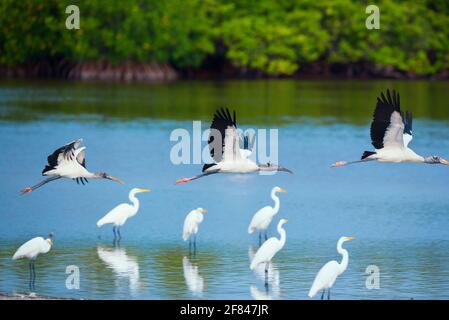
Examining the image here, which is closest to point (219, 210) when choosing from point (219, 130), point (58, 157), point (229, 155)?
point (229, 155)

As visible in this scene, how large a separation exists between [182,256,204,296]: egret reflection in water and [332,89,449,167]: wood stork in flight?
271 centimetres

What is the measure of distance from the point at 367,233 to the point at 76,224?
4.33 metres

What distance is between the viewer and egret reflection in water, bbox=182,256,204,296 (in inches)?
668

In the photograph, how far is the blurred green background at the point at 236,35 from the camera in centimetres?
6825

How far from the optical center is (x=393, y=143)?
20.2 metres

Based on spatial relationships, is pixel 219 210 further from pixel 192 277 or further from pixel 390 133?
pixel 192 277

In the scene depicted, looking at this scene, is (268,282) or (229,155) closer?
(268,282)

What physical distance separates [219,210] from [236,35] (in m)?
48.5

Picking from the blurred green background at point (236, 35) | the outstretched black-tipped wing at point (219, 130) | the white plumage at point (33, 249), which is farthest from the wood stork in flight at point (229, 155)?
the blurred green background at point (236, 35)

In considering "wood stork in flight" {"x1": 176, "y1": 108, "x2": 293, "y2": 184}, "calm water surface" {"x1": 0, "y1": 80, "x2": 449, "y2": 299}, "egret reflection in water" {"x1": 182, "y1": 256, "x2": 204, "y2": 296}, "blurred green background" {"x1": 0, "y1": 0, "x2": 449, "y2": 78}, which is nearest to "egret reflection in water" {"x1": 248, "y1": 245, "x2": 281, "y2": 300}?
"calm water surface" {"x1": 0, "y1": 80, "x2": 449, "y2": 299}

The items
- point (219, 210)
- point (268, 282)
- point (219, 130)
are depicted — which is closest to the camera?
point (268, 282)

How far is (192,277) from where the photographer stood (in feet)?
58.1

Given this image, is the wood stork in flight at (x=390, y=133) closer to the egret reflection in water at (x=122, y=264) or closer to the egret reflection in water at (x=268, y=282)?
the egret reflection in water at (x=268, y=282)
